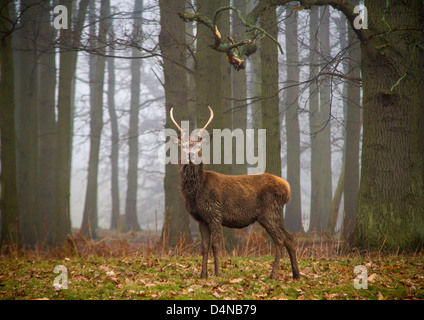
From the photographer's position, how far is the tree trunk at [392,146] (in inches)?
347

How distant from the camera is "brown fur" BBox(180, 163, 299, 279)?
6.63 meters

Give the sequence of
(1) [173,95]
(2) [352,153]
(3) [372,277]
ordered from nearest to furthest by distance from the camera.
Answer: (3) [372,277]
(1) [173,95]
(2) [352,153]

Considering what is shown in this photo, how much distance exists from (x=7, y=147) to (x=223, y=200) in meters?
6.53

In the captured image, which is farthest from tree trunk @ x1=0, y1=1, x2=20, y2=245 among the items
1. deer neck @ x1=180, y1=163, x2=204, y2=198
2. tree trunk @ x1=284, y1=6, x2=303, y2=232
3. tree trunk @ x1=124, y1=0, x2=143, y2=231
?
tree trunk @ x1=124, y1=0, x2=143, y2=231

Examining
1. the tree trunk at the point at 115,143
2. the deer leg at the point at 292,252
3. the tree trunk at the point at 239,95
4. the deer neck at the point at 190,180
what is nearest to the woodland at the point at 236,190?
the deer leg at the point at 292,252

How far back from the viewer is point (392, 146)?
8.96 m

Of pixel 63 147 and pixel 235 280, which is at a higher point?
pixel 63 147

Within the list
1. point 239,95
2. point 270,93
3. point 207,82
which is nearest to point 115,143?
point 239,95

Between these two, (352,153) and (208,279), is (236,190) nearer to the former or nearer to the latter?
(208,279)

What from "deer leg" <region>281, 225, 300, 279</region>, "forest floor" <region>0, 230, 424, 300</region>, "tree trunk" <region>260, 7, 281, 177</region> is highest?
"tree trunk" <region>260, 7, 281, 177</region>

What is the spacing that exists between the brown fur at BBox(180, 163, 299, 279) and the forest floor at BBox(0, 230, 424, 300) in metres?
0.51

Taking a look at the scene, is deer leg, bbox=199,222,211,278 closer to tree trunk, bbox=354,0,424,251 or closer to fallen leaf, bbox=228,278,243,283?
fallen leaf, bbox=228,278,243,283

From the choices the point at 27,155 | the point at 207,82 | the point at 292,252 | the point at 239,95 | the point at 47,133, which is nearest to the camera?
the point at 292,252
